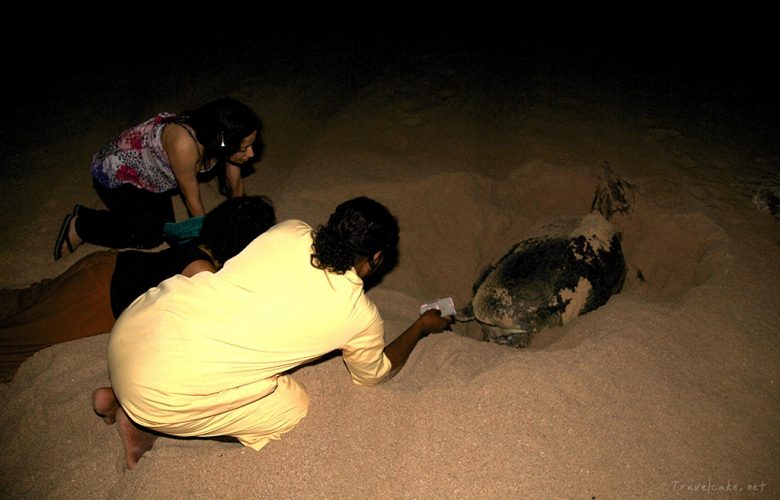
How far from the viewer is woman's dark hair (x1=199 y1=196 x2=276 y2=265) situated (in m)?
→ 1.33

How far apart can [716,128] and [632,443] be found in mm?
2935

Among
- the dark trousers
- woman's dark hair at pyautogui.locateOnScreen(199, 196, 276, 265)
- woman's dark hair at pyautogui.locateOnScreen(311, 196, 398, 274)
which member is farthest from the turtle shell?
the dark trousers

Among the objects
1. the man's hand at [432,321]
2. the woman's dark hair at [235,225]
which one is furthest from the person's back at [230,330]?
the man's hand at [432,321]

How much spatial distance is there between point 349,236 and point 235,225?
0.44m

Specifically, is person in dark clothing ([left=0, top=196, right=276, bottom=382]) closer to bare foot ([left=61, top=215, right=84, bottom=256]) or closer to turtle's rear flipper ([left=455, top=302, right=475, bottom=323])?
bare foot ([left=61, top=215, right=84, bottom=256])

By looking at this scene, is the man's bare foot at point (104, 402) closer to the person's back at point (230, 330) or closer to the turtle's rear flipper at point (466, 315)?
the person's back at point (230, 330)

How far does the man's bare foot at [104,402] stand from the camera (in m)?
1.39

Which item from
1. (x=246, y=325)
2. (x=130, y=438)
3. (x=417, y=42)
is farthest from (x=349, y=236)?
(x=417, y=42)

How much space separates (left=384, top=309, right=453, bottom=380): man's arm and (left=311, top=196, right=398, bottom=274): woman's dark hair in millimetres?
514

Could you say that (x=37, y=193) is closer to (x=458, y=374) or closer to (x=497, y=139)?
(x=458, y=374)

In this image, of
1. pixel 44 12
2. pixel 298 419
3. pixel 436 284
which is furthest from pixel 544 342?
pixel 44 12

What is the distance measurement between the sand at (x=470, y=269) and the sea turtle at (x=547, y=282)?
4.6 inches

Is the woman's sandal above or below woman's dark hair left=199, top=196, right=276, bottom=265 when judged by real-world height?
below

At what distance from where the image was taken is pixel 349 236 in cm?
111
